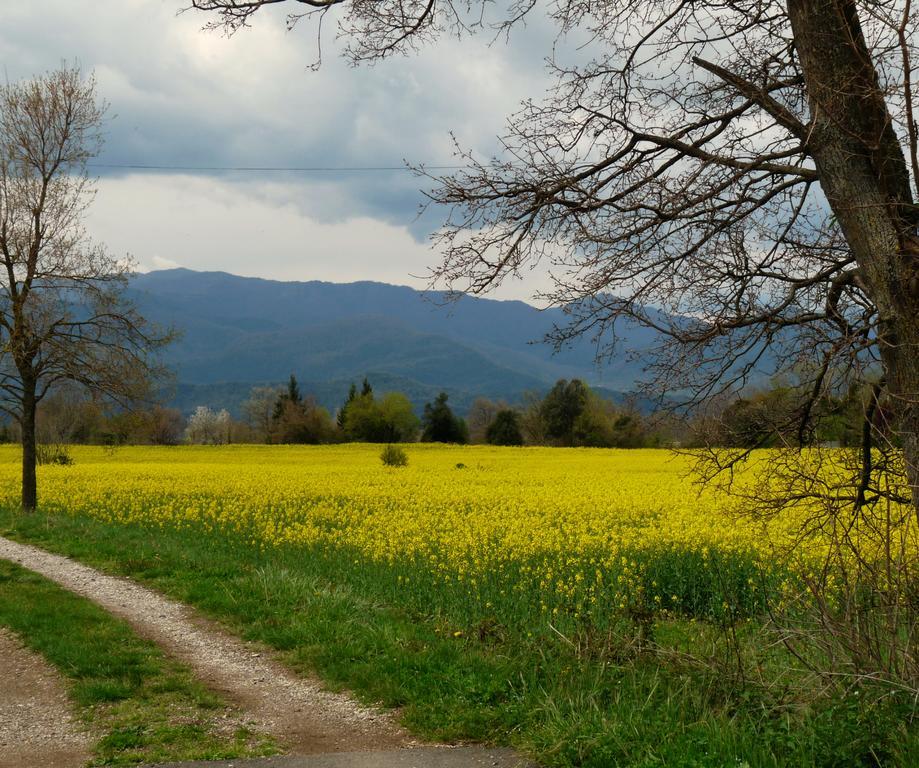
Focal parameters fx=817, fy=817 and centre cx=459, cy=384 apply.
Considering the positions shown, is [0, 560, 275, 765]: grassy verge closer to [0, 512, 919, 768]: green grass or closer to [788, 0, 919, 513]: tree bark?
[0, 512, 919, 768]: green grass

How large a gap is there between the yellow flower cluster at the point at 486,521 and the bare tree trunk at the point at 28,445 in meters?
1.01

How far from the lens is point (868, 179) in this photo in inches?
243

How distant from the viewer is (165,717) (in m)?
6.86

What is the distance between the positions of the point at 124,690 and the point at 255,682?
1193 mm

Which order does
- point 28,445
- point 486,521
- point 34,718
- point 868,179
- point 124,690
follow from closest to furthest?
point 868,179 → point 34,718 → point 124,690 → point 486,521 → point 28,445

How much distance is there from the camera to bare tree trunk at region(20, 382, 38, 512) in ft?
66.7

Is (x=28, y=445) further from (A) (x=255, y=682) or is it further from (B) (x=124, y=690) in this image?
(A) (x=255, y=682)

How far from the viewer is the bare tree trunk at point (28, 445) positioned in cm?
2034

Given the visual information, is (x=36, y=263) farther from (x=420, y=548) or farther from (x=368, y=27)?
(x=368, y=27)

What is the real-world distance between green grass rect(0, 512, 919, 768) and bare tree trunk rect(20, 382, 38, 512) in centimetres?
1047

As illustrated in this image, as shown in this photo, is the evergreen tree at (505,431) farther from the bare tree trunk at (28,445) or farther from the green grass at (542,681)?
the green grass at (542,681)

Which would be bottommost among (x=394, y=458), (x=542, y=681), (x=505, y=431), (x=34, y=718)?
(x=34, y=718)

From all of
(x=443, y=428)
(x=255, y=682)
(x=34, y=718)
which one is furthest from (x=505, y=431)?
(x=34, y=718)

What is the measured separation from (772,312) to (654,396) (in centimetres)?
120
